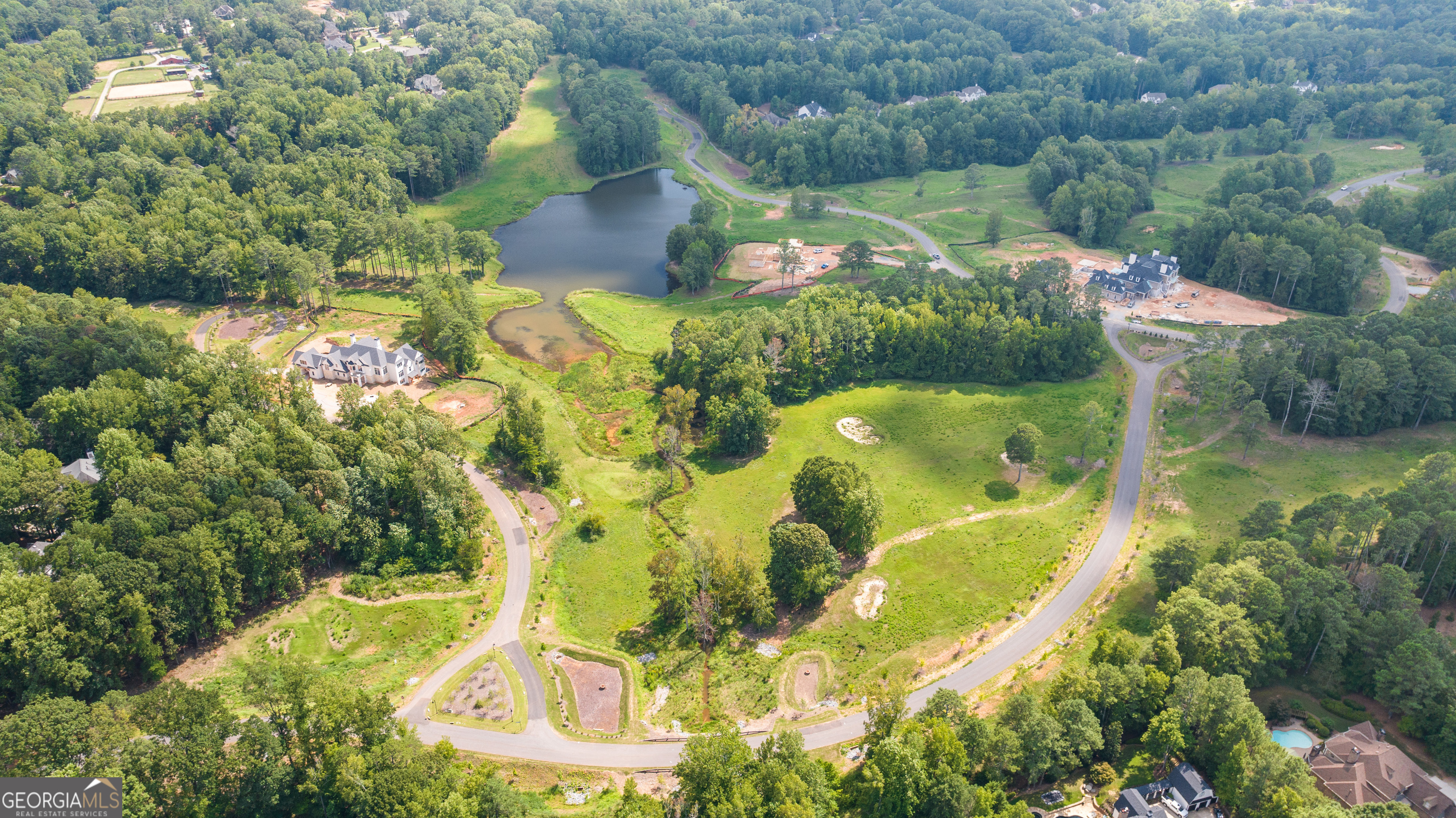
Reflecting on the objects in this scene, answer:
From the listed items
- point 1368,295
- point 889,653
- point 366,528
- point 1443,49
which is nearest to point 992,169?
point 1368,295

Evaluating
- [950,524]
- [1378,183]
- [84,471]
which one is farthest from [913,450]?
[1378,183]

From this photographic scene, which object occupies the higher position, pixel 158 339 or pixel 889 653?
pixel 158 339

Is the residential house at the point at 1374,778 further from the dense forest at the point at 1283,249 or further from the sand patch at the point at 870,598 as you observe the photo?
the dense forest at the point at 1283,249

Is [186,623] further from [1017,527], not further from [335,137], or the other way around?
[335,137]

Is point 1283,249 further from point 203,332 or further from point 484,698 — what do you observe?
point 203,332

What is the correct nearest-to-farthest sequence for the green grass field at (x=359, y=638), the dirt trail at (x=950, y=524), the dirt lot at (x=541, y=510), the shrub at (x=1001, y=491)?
the green grass field at (x=359, y=638) < the dirt trail at (x=950, y=524) < the dirt lot at (x=541, y=510) < the shrub at (x=1001, y=491)

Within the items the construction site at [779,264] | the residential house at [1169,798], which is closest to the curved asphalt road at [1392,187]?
the construction site at [779,264]
